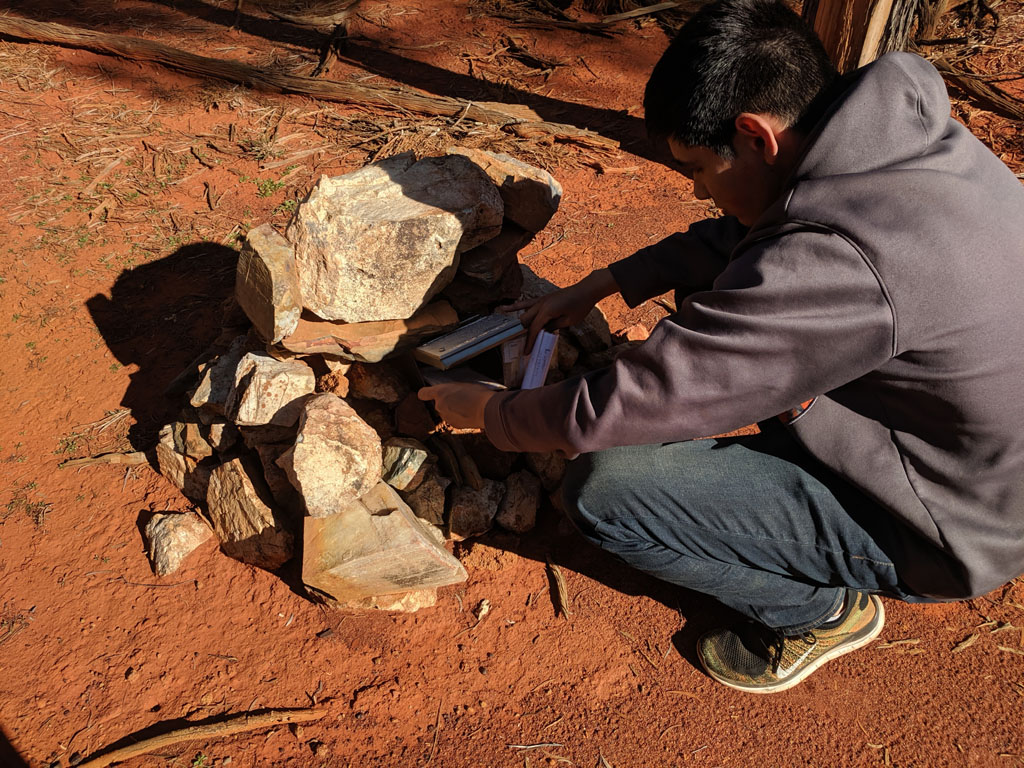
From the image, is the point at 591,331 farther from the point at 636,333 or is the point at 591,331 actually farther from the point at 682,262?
the point at 682,262

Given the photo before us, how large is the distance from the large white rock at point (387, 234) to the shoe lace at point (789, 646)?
176 cm

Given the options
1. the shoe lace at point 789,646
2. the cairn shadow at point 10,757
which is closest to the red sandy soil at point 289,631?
the cairn shadow at point 10,757

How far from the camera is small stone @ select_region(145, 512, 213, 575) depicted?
9.25 ft

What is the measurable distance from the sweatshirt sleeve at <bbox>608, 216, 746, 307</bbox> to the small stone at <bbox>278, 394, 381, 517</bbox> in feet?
3.70

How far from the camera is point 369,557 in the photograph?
2.49 meters

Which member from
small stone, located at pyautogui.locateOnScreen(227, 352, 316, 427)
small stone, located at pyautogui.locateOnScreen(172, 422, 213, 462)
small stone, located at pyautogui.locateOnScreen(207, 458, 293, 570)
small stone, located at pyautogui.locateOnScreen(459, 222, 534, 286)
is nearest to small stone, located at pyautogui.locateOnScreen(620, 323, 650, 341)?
small stone, located at pyautogui.locateOnScreen(459, 222, 534, 286)

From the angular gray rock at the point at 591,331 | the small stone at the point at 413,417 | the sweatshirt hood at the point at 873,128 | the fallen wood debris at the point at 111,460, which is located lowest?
the fallen wood debris at the point at 111,460

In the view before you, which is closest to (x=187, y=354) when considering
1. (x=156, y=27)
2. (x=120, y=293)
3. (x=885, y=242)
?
(x=120, y=293)

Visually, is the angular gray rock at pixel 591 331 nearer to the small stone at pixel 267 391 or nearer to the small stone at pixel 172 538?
the small stone at pixel 267 391

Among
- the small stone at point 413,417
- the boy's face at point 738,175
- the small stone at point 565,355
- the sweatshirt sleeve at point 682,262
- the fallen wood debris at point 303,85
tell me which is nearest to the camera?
the boy's face at point 738,175

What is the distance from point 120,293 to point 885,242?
149 inches

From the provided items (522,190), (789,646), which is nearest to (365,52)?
(522,190)

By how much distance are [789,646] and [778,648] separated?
4 centimetres

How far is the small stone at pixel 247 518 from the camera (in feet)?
9.10
